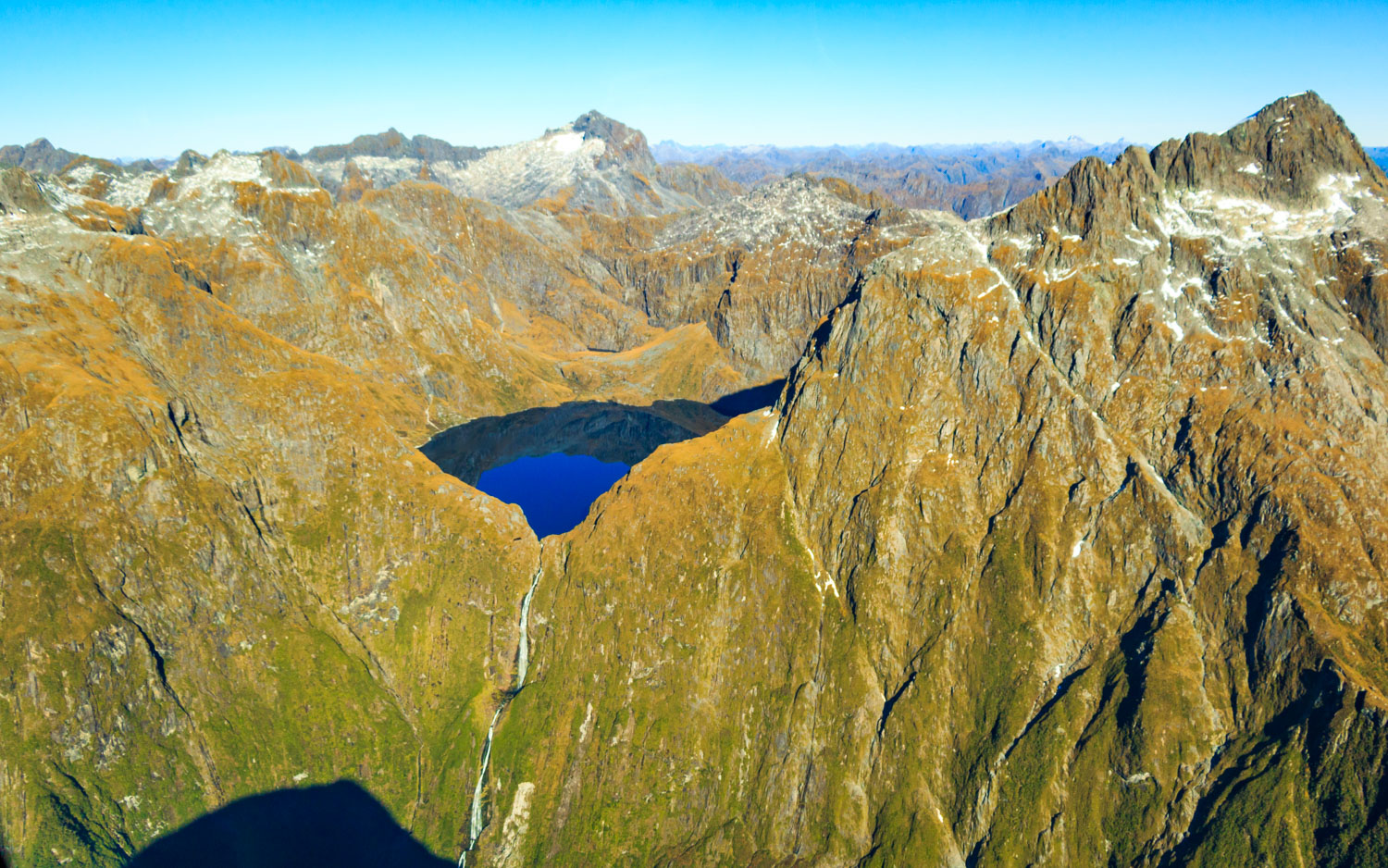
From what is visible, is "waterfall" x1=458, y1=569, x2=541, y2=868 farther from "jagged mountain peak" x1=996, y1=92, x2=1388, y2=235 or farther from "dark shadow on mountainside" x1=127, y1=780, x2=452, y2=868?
"jagged mountain peak" x1=996, y1=92, x2=1388, y2=235

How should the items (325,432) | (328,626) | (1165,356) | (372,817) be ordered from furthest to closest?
(325,432) → (328,626) → (372,817) → (1165,356)

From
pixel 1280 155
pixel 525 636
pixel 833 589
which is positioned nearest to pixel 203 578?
pixel 525 636

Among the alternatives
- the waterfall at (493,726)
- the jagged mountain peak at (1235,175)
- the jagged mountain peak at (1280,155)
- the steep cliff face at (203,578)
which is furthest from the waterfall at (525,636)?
the jagged mountain peak at (1280,155)

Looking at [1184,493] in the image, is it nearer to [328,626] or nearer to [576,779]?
[576,779]

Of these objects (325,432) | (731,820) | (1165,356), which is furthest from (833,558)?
(325,432)

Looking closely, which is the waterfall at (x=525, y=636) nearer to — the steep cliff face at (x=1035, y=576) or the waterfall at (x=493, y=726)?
the waterfall at (x=493, y=726)

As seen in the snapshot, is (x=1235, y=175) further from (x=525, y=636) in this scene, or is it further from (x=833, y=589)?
(x=525, y=636)
